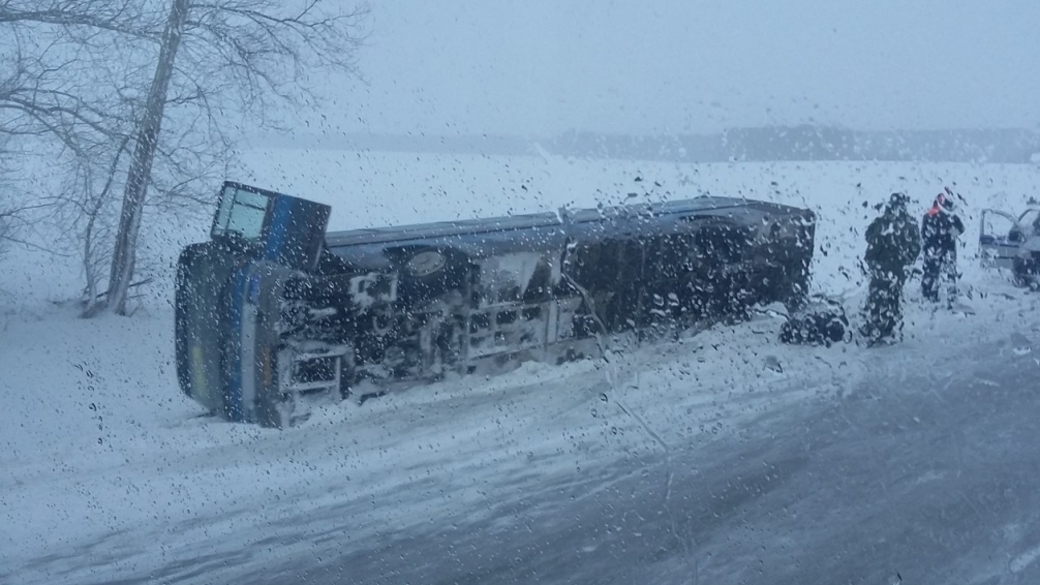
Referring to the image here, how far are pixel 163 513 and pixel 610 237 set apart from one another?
264 cm

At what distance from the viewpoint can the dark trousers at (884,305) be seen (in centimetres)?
337

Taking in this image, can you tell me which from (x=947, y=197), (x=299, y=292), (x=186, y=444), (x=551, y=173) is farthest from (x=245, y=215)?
(x=947, y=197)

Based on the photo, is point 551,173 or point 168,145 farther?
point 168,145

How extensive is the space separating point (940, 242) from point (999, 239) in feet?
1.10

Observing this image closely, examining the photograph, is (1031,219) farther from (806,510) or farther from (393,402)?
(393,402)

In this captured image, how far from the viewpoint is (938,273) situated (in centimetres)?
348

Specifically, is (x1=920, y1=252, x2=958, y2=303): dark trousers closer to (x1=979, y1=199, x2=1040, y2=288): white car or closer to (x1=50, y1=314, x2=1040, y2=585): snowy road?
(x1=979, y1=199, x2=1040, y2=288): white car

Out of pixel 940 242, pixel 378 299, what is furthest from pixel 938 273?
pixel 378 299

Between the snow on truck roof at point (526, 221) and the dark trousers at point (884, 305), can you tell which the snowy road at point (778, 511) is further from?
the snow on truck roof at point (526, 221)

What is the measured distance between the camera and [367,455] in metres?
4.77

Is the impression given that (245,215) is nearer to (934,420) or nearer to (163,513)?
(163,513)

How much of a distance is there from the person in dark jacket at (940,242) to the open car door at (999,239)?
0.14 metres

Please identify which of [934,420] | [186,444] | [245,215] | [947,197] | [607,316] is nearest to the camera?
[947,197]

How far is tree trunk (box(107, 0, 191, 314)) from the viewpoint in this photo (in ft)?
15.3
